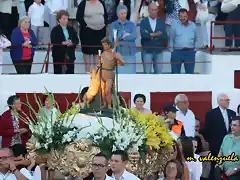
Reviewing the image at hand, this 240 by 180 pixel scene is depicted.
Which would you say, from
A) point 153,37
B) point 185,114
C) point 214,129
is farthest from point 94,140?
point 153,37

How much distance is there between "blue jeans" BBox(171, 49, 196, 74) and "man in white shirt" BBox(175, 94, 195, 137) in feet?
6.57

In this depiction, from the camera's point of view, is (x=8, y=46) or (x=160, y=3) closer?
(x=8, y=46)

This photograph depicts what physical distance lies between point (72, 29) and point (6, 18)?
167 centimetres

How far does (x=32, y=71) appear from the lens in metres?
26.8

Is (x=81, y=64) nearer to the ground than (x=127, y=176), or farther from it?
farther from it

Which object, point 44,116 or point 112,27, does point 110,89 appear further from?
point 112,27

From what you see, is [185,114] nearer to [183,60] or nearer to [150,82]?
[150,82]

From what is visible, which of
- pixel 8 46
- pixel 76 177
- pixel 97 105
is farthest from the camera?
pixel 8 46

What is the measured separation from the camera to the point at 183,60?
25859mm

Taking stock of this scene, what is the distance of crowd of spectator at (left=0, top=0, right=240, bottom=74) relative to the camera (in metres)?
25.3

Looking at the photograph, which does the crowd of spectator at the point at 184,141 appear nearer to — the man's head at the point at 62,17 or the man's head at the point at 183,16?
the man's head at the point at 183,16

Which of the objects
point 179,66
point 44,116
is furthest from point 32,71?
point 44,116

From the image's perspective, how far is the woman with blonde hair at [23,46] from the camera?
25.0 metres

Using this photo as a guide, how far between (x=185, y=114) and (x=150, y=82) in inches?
80.5
